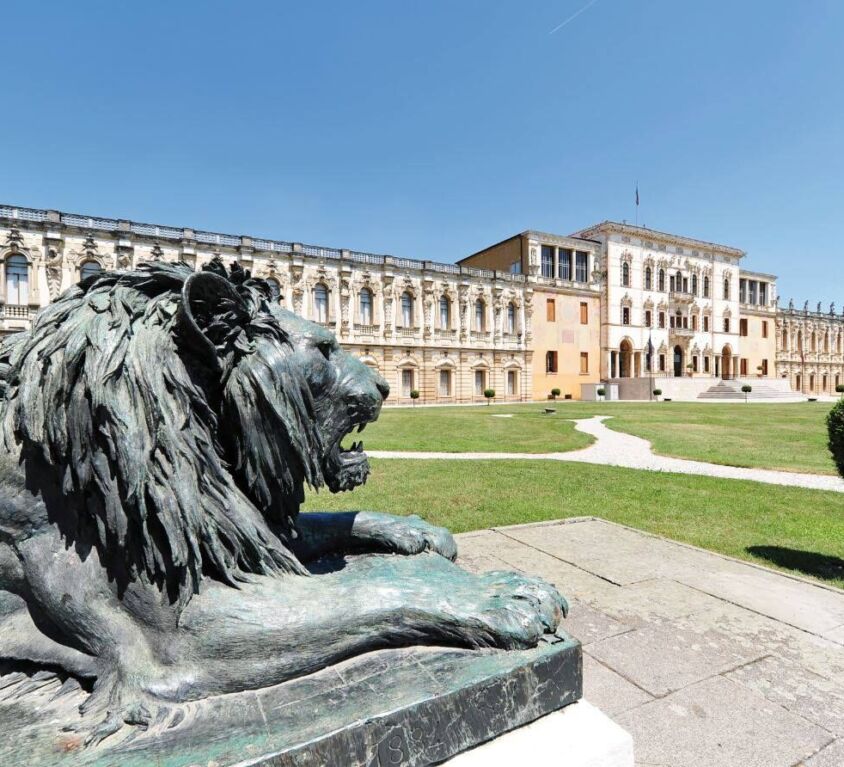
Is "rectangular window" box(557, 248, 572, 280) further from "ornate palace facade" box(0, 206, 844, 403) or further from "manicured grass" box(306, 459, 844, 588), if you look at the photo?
"manicured grass" box(306, 459, 844, 588)

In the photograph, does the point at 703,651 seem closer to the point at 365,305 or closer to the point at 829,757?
the point at 829,757

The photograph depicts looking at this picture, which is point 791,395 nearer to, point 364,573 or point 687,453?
point 687,453

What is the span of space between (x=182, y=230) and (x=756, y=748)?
104ft

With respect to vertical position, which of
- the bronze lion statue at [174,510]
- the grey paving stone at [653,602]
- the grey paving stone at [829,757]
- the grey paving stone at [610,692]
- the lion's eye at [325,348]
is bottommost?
the grey paving stone at [653,602]

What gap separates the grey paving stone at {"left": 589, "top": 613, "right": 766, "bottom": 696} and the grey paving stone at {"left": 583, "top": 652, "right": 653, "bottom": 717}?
0.04m

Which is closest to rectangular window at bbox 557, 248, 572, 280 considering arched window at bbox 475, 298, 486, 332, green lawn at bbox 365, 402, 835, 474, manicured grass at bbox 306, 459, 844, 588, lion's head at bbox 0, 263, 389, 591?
arched window at bbox 475, 298, 486, 332

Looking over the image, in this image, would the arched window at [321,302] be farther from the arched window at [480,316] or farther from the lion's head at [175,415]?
the lion's head at [175,415]

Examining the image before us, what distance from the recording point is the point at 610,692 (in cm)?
177

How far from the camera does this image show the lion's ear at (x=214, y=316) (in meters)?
1.22

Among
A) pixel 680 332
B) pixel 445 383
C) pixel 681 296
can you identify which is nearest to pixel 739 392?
pixel 680 332

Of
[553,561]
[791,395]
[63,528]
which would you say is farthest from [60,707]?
[791,395]

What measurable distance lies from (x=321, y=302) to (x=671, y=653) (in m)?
31.9

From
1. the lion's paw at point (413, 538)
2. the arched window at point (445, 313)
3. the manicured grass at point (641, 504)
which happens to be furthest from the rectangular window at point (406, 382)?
the lion's paw at point (413, 538)

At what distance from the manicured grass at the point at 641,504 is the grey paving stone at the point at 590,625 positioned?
249 centimetres
